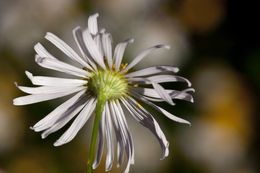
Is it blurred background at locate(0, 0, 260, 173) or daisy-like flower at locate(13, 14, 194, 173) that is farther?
blurred background at locate(0, 0, 260, 173)

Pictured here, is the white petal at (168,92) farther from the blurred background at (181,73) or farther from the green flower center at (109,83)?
the blurred background at (181,73)

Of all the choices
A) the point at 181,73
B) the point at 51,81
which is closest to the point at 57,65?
the point at 51,81

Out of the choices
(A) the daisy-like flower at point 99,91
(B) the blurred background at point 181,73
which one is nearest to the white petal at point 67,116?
(A) the daisy-like flower at point 99,91

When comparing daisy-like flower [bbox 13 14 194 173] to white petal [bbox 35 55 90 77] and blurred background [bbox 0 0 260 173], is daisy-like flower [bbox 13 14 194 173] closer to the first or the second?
white petal [bbox 35 55 90 77]

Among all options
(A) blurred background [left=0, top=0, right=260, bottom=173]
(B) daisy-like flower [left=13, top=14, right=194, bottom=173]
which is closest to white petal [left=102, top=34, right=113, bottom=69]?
(B) daisy-like flower [left=13, top=14, right=194, bottom=173]

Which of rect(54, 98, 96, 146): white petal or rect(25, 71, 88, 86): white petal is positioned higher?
rect(25, 71, 88, 86): white petal

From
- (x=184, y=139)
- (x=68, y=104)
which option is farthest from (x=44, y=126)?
(x=184, y=139)

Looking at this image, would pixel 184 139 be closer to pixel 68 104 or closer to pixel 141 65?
pixel 141 65
